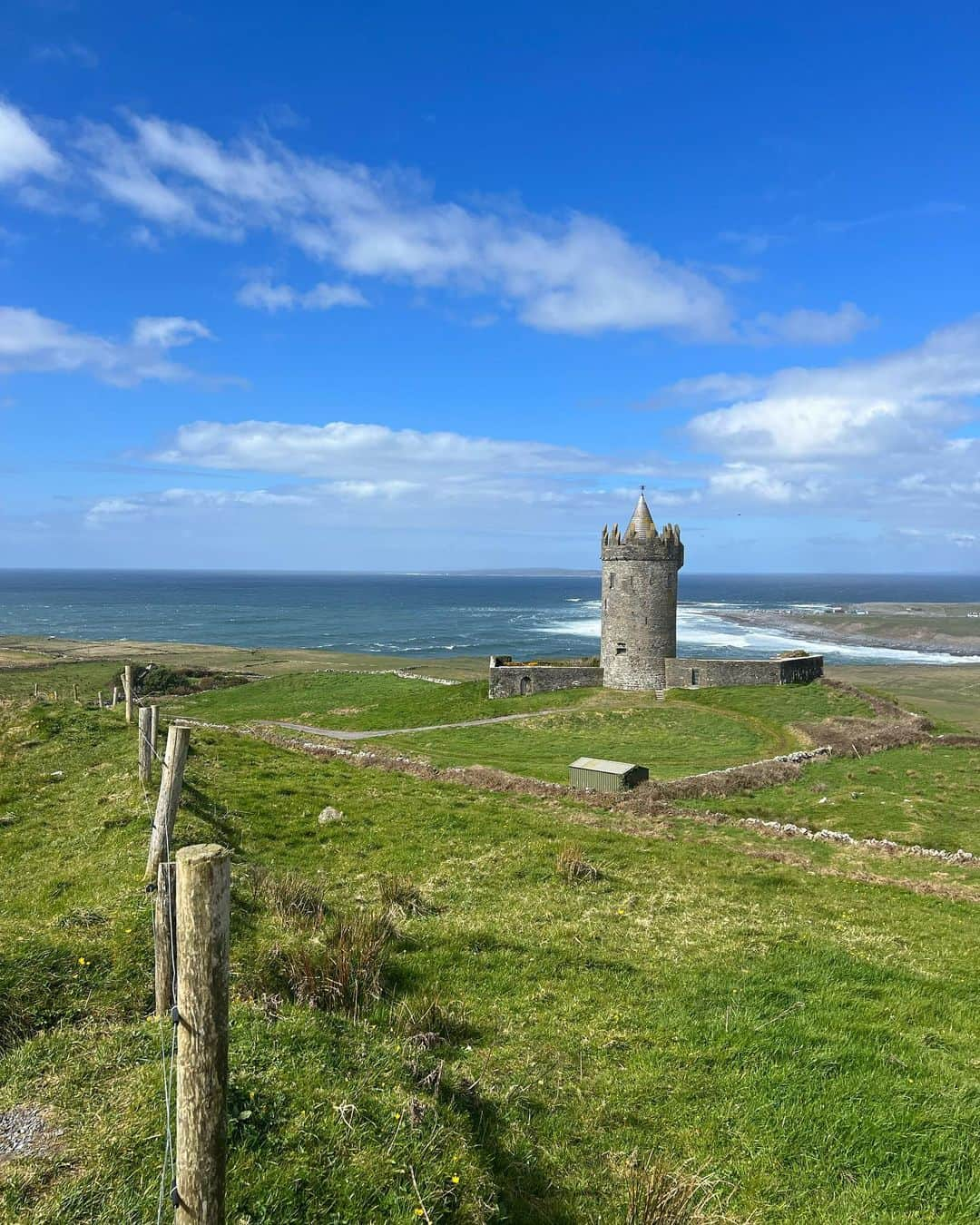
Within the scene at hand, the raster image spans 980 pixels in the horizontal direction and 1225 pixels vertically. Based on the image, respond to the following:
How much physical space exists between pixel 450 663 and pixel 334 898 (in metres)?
88.1

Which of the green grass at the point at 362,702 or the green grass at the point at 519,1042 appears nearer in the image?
the green grass at the point at 519,1042

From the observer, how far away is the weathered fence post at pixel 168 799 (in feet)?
35.9

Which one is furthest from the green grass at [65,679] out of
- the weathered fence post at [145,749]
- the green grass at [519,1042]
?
the green grass at [519,1042]

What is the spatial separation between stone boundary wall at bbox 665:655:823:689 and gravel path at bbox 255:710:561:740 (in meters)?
9.91

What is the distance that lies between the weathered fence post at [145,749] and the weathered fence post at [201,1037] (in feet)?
43.1

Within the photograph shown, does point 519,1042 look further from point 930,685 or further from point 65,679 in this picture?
point 930,685

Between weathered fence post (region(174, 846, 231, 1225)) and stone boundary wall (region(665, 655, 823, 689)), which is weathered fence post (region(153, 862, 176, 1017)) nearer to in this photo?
weathered fence post (region(174, 846, 231, 1225))

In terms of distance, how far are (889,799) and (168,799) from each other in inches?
993

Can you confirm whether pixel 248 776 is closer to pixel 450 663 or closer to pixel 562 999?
pixel 562 999

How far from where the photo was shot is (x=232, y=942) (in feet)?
31.5

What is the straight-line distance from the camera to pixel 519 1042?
8602mm

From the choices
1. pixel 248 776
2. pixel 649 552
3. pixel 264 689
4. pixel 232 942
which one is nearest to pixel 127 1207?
pixel 232 942

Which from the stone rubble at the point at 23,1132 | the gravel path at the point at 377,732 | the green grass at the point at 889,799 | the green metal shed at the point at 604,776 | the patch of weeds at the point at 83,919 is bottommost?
the gravel path at the point at 377,732

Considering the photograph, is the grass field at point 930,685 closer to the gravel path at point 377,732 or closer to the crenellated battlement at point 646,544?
the crenellated battlement at point 646,544
